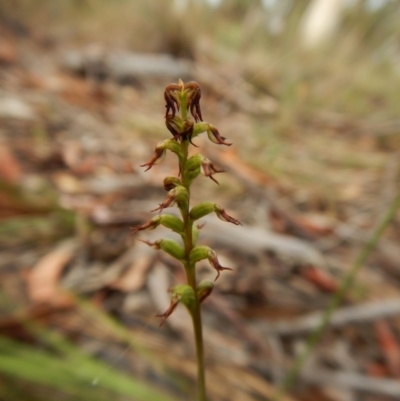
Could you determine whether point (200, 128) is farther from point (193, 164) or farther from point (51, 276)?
point (51, 276)

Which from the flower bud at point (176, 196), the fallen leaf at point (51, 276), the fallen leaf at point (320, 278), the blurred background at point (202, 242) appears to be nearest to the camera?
the flower bud at point (176, 196)

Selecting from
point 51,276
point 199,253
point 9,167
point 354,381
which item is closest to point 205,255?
point 199,253

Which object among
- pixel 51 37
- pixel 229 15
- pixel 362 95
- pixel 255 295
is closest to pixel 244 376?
pixel 255 295

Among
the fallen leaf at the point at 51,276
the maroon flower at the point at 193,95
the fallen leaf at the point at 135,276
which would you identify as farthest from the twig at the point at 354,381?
the maroon flower at the point at 193,95

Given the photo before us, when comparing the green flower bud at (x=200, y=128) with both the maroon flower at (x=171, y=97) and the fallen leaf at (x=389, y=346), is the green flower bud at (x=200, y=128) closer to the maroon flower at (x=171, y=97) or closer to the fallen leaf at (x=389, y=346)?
the maroon flower at (x=171, y=97)

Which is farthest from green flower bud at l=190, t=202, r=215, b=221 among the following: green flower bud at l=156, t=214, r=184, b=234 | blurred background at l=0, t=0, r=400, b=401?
blurred background at l=0, t=0, r=400, b=401

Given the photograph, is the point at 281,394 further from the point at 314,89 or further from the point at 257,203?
the point at 314,89

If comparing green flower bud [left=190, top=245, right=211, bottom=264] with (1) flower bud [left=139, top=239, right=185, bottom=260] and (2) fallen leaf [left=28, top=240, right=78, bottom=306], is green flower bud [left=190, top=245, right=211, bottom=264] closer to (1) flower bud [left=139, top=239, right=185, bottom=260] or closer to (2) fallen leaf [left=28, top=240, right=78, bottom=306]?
(1) flower bud [left=139, top=239, right=185, bottom=260]

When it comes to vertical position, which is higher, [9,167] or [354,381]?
[9,167]
